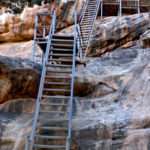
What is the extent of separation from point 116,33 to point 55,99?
808 cm

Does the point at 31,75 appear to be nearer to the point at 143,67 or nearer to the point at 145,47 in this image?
the point at 143,67

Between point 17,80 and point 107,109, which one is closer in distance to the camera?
point 107,109

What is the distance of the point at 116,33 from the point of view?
699 inches

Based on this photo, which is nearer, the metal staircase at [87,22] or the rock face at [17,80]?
the rock face at [17,80]

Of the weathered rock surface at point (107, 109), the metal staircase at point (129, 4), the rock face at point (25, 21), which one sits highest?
the metal staircase at point (129, 4)

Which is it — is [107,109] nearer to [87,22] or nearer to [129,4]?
[87,22]

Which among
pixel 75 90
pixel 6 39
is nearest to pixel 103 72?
pixel 75 90

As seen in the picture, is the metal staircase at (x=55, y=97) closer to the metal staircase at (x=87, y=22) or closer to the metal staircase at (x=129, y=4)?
the metal staircase at (x=87, y=22)

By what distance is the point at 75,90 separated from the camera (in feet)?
35.7

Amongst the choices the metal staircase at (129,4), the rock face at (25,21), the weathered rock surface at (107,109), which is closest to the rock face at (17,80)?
the weathered rock surface at (107,109)

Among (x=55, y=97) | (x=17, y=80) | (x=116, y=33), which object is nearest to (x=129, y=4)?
(x=116, y=33)

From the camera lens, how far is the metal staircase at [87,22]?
13.9 metres

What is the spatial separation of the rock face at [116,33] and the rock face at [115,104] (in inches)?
183

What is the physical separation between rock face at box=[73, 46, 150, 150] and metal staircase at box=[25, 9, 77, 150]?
36 cm
